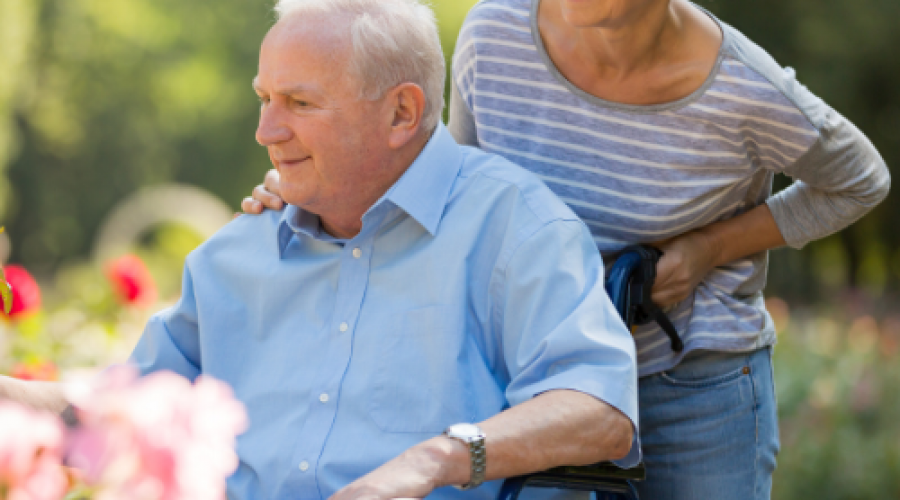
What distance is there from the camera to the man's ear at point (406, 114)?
191cm

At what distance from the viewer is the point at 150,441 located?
725mm

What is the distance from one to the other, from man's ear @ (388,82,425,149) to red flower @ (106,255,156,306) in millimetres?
1850

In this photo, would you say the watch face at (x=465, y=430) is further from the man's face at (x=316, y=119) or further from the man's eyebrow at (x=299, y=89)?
the man's eyebrow at (x=299, y=89)

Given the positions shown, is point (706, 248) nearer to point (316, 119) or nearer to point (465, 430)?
point (465, 430)

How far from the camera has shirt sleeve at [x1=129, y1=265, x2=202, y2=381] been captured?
6.77ft

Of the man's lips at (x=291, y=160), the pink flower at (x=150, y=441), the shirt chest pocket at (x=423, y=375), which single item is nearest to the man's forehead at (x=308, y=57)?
the man's lips at (x=291, y=160)

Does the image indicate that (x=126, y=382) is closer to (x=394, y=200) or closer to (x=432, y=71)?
(x=394, y=200)

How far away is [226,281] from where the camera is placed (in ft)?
6.79

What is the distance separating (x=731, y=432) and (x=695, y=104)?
0.76 metres

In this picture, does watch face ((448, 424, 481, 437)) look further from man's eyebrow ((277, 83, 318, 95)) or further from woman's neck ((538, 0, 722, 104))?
woman's neck ((538, 0, 722, 104))

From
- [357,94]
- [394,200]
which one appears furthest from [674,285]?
[357,94]

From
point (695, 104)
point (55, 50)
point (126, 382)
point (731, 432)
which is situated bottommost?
point (55, 50)

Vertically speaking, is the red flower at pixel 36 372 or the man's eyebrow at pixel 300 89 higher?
the man's eyebrow at pixel 300 89

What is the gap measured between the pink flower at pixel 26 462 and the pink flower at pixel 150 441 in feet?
0.07
